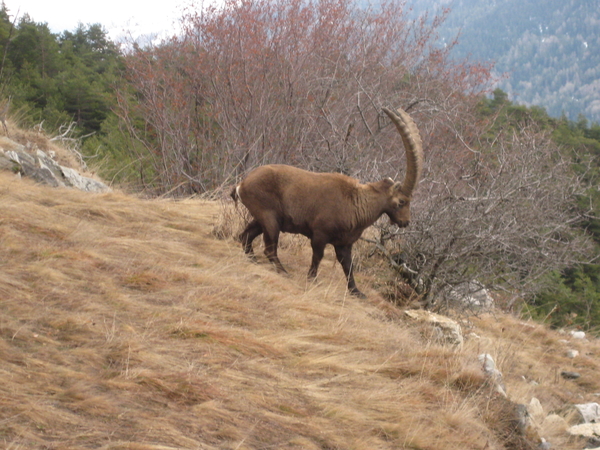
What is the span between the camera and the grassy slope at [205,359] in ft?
11.4

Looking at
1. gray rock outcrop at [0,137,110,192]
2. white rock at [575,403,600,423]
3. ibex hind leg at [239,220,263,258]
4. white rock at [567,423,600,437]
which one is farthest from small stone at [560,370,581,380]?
gray rock outcrop at [0,137,110,192]

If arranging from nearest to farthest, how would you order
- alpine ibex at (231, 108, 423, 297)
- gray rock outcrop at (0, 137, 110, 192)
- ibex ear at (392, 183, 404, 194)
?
alpine ibex at (231, 108, 423, 297) < ibex ear at (392, 183, 404, 194) < gray rock outcrop at (0, 137, 110, 192)

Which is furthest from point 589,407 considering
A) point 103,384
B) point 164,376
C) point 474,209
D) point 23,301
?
point 23,301

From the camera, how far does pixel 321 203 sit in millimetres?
6793

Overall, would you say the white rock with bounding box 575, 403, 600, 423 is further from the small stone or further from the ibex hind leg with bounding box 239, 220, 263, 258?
the ibex hind leg with bounding box 239, 220, 263, 258

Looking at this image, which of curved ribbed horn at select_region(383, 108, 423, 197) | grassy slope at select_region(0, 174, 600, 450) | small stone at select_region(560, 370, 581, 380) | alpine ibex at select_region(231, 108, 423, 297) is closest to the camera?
grassy slope at select_region(0, 174, 600, 450)

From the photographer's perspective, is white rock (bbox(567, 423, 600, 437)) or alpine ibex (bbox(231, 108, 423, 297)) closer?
white rock (bbox(567, 423, 600, 437))

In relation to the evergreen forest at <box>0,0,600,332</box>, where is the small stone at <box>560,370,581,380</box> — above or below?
below

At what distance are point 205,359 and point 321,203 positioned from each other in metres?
2.97

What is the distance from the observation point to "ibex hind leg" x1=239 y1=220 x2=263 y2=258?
24.0 ft

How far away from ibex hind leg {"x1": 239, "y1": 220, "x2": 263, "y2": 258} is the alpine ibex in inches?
10.6

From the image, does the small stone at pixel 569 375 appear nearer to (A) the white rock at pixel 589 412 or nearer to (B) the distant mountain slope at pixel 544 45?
(A) the white rock at pixel 589 412

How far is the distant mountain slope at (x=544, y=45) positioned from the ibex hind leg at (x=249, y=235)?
281 feet

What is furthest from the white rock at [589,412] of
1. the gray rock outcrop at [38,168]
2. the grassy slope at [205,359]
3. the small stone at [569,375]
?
the gray rock outcrop at [38,168]
